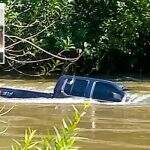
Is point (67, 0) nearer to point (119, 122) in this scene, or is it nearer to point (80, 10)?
point (80, 10)

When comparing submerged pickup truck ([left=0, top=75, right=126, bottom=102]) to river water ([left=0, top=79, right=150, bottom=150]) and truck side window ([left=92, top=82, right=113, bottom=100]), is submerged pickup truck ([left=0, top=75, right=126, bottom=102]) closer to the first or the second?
truck side window ([left=92, top=82, right=113, bottom=100])

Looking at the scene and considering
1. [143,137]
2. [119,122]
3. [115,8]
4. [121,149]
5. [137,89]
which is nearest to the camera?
[121,149]

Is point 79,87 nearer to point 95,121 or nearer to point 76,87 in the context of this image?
point 76,87

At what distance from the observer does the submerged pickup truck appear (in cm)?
1914

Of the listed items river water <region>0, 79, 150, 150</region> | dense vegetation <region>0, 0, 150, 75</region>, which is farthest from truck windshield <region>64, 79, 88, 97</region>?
dense vegetation <region>0, 0, 150, 75</region>

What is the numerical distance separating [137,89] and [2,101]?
293 inches

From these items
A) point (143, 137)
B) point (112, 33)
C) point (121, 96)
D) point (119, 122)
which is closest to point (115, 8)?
point (112, 33)

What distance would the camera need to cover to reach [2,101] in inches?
757

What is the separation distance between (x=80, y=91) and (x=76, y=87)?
0.62ft

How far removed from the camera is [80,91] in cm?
1938

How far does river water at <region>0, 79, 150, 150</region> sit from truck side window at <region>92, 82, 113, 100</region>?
268 mm

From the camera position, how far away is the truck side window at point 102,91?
19058mm

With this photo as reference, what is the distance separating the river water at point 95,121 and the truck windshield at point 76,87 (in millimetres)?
348

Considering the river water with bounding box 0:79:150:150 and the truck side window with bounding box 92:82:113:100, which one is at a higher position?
the truck side window with bounding box 92:82:113:100
